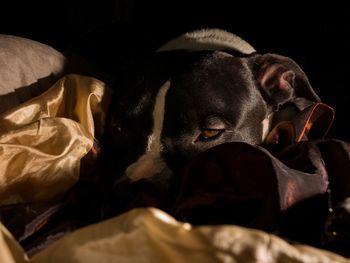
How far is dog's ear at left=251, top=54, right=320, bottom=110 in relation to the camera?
1513 mm

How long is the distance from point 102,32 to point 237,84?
83cm

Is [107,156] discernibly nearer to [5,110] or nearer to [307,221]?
[5,110]

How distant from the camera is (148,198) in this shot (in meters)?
Result: 1.12

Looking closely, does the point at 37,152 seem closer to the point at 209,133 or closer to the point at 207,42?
the point at 209,133

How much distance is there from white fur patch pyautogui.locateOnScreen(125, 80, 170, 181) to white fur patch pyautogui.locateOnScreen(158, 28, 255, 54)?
36cm

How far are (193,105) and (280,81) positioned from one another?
0.32 m

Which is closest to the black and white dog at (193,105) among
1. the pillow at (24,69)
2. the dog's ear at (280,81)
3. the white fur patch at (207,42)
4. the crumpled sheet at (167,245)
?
the dog's ear at (280,81)

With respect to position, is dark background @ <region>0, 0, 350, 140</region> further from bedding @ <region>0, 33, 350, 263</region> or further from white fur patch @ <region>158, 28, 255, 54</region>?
bedding @ <region>0, 33, 350, 263</region>

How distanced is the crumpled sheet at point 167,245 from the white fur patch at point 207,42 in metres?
1.05

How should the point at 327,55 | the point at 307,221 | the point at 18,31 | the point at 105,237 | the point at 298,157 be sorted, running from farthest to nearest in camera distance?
the point at 18,31, the point at 327,55, the point at 298,157, the point at 307,221, the point at 105,237

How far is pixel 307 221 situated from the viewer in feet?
3.06

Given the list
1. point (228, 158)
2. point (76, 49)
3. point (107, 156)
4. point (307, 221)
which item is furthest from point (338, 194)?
point (76, 49)

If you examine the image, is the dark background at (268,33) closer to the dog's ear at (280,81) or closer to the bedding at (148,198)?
the dog's ear at (280,81)

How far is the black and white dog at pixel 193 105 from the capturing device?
4.35ft
